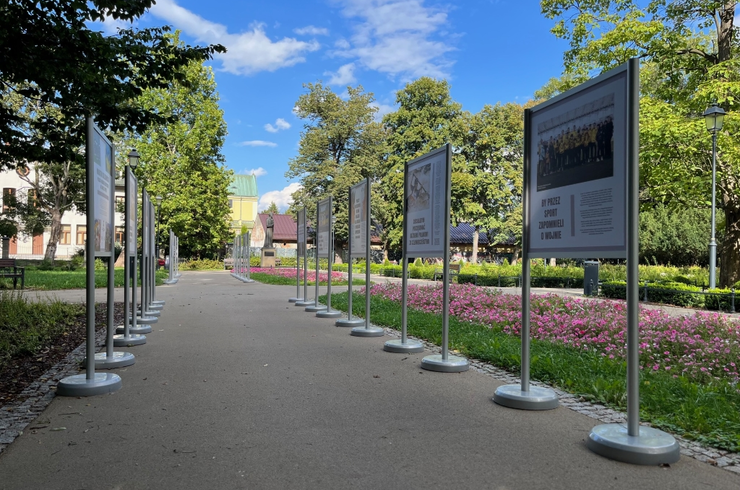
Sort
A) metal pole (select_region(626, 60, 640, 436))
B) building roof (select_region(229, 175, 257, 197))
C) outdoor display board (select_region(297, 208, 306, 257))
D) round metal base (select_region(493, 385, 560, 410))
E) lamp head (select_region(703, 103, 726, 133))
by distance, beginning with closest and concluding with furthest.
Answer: metal pole (select_region(626, 60, 640, 436)), round metal base (select_region(493, 385, 560, 410)), lamp head (select_region(703, 103, 726, 133)), outdoor display board (select_region(297, 208, 306, 257)), building roof (select_region(229, 175, 257, 197))

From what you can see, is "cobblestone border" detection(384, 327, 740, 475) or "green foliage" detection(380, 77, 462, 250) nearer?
"cobblestone border" detection(384, 327, 740, 475)

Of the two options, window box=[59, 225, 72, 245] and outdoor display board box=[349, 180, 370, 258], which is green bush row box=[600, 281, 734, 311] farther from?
window box=[59, 225, 72, 245]

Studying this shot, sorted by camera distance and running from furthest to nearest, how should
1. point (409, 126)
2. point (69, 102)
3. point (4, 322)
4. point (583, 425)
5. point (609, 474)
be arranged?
point (409, 126)
point (69, 102)
point (4, 322)
point (583, 425)
point (609, 474)

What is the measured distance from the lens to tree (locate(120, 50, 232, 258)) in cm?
4291

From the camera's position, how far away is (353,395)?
5.50 m

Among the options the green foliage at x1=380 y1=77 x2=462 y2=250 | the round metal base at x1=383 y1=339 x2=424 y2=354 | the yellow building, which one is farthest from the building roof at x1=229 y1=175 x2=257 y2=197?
the round metal base at x1=383 y1=339 x2=424 y2=354

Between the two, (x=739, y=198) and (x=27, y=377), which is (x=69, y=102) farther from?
(x=739, y=198)

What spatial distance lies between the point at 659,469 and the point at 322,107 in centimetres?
5941

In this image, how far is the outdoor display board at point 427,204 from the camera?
7.06 m

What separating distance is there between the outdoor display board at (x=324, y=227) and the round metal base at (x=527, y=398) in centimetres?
859

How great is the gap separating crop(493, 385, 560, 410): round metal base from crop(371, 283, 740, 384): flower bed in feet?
5.80

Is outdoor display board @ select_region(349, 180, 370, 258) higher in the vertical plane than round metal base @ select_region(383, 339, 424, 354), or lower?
higher

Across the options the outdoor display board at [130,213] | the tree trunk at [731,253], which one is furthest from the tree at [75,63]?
the tree trunk at [731,253]

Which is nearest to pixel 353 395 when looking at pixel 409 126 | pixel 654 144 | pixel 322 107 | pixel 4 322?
pixel 4 322
